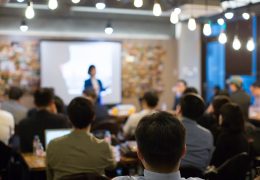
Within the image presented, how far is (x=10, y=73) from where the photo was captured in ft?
26.2

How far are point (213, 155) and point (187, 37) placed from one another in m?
6.27

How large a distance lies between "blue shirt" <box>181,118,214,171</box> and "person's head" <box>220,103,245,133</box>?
348mm

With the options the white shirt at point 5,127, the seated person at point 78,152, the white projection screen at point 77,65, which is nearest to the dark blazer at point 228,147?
the seated person at point 78,152

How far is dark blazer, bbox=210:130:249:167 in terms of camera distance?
3.60m

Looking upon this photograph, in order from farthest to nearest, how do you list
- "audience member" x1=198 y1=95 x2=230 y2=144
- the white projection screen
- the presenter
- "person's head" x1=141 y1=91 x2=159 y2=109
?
Result: the white projection screen
the presenter
"person's head" x1=141 y1=91 x2=159 y2=109
"audience member" x1=198 y1=95 x2=230 y2=144

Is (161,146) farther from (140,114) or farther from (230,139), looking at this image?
(140,114)

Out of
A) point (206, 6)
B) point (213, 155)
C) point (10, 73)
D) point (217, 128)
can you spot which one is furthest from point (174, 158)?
point (10, 73)

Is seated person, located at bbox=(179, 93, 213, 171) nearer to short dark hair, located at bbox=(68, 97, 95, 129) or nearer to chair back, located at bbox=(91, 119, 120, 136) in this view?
short dark hair, located at bbox=(68, 97, 95, 129)

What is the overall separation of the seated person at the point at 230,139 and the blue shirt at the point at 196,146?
240 mm

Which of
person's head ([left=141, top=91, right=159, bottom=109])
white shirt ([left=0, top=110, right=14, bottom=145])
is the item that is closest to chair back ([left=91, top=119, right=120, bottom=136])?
person's head ([left=141, top=91, right=159, bottom=109])

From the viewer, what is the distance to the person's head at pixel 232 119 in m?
3.67

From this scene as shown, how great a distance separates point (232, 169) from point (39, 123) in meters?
2.01

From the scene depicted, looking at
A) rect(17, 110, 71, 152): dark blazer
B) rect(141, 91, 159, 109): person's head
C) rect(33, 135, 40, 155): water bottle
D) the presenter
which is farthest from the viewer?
the presenter

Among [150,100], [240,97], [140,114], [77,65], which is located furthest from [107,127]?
[77,65]
